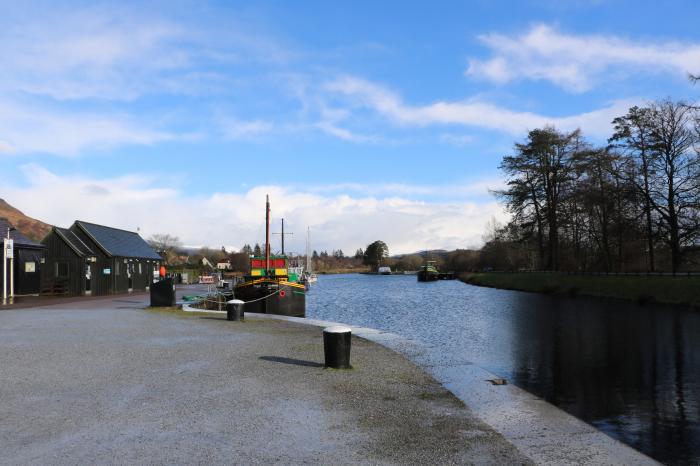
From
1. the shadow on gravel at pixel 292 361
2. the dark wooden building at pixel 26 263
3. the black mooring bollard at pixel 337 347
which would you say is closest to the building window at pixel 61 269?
the dark wooden building at pixel 26 263

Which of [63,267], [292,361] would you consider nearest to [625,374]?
[292,361]

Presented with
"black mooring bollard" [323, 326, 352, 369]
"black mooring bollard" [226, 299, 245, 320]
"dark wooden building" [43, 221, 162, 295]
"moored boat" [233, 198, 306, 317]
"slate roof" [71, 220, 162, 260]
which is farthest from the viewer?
"slate roof" [71, 220, 162, 260]

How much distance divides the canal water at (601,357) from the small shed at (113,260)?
56.6 ft

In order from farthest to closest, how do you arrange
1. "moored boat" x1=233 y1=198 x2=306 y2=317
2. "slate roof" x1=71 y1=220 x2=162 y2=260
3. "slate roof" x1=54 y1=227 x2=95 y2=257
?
"slate roof" x1=71 y1=220 x2=162 y2=260, "slate roof" x1=54 y1=227 x2=95 y2=257, "moored boat" x1=233 y1=198 x2=306 y2=317

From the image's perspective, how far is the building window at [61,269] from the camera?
128ft

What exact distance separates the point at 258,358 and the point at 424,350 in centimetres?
523

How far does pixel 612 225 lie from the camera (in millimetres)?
47219

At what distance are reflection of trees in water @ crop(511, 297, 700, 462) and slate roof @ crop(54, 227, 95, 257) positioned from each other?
99.3 ft

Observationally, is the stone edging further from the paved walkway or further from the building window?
the building window

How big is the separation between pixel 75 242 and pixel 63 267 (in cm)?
206

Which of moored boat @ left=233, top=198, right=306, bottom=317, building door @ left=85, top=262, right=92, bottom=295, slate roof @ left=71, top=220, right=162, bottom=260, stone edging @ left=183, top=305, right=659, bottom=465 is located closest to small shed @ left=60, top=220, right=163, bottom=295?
slate roof @ left=71, top=220, right=162, bottom=260

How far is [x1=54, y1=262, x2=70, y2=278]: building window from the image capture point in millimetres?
39125

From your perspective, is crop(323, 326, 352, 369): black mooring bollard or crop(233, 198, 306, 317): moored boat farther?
crop(233, 198, 306, 317): moored boat

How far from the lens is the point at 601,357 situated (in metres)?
17.6
